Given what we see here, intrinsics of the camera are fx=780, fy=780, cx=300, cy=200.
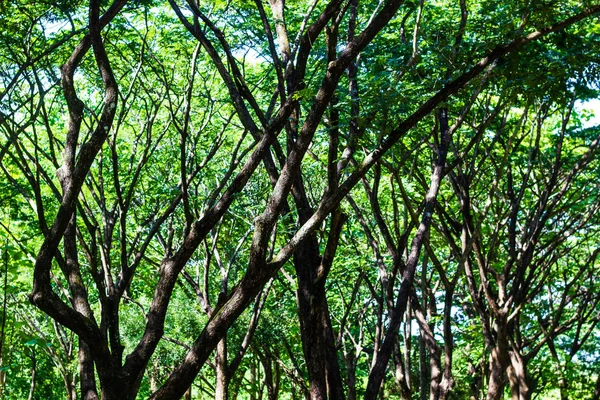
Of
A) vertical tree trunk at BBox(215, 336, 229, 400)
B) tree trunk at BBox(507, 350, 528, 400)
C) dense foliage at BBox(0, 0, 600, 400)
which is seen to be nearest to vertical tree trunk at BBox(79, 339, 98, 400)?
dense foliage at BBox(0, 0, 600, 400)

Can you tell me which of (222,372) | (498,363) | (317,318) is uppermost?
(222,372)

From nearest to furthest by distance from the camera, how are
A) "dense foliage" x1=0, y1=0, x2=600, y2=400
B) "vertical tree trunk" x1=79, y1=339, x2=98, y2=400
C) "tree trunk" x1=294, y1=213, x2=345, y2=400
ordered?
"dense foliage" x1=0, y1=0, x2=600, y2=400 < "tree trunk" x1=294, y1=213, x2=345, y2=400 < "vertical tree trunk" x1=79, y1=339, x2=98, y2=400

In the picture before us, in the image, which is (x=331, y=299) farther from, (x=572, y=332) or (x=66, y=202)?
(x=66, y=202)

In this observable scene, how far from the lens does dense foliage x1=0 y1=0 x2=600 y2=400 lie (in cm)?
585

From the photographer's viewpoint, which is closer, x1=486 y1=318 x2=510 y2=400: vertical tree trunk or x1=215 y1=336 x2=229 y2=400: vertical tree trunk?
x1=486 y1=318 x2=510 y2=400: vertical tree trunk

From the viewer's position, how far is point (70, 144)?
5.96m

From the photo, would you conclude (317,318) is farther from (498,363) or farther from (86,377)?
(498,363)

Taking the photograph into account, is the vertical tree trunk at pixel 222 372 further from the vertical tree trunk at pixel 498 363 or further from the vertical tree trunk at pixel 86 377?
the vertical tree trunk at pixel 86 377

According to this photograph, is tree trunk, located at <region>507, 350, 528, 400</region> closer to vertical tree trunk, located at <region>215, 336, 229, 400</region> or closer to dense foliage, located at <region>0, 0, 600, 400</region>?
dense foliage, located at <region>0, 0, 600, 400</region>

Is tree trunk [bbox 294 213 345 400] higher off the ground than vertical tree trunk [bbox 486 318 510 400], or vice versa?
vertical tree trunk [bbox 486 318 510 400]

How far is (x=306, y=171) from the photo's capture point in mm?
15195

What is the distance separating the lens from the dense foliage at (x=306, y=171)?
585 cm

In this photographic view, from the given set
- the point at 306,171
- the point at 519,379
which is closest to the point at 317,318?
the point at 519,379

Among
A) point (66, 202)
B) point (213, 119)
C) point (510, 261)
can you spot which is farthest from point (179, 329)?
point (66, 202)
